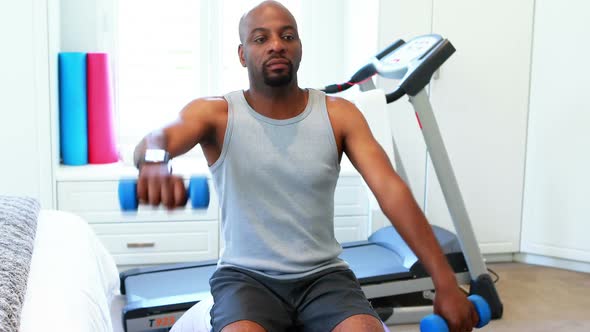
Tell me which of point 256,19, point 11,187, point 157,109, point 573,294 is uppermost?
point 256,19

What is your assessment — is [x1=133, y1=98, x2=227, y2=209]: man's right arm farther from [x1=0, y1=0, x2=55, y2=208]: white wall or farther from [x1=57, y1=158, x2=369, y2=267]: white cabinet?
[x1=0, y1=0, x2=55, y2=208]: white wall

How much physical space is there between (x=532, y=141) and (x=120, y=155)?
1.98m

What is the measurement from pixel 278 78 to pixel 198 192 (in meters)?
0.47

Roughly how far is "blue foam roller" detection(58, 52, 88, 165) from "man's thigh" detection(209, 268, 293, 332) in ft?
6.38

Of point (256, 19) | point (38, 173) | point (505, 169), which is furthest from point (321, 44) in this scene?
point (256, 19)

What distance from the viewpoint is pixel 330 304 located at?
1.39 m

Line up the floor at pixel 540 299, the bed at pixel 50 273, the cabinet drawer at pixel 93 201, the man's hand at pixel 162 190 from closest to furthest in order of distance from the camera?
1. the man's hand at pixel 162 190
2. the bed at pixel 50 273
3. the floor at pixel 540 299
4. the cabinet drawer at pixel 93 201

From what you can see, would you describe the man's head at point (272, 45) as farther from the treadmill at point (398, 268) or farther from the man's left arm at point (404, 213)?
the treadmill at point (398, 268)

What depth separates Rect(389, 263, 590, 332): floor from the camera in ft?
8.69

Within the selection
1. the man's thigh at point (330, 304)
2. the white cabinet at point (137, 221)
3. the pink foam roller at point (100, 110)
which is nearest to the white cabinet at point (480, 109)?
the white cabinet at point (137, 221)

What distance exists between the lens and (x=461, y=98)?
3295mm

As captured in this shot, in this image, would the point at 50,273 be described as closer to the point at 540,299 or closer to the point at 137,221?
the point at 137,221

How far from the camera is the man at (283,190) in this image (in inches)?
54.5

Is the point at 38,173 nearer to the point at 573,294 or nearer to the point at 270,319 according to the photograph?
the point at 270,319
